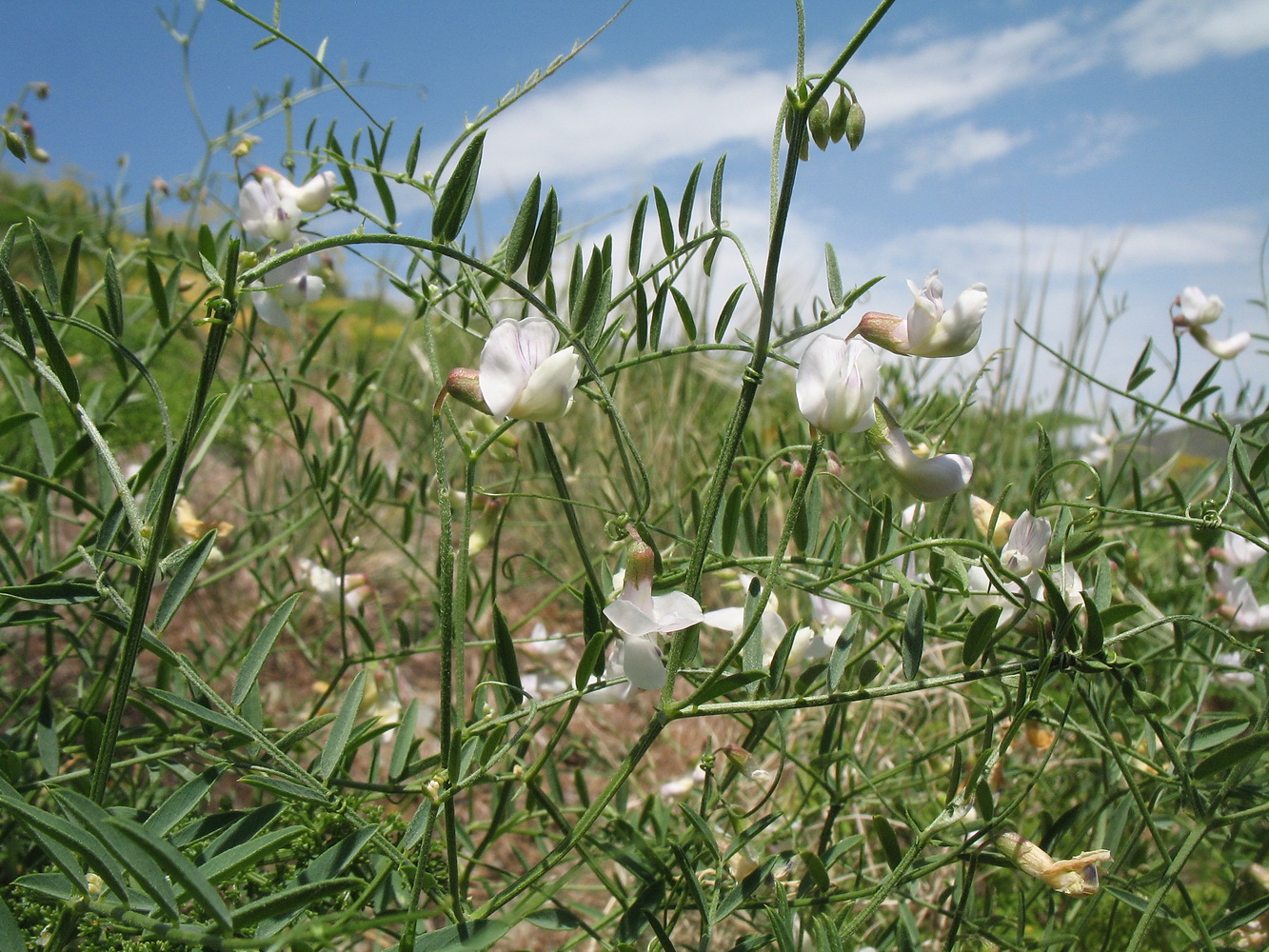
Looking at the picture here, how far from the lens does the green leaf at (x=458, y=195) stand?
0.57m

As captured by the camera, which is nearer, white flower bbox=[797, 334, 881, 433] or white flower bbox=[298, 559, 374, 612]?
white flower bbox=[797, 334, 881, 433]

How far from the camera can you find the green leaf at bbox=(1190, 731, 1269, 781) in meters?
0.60

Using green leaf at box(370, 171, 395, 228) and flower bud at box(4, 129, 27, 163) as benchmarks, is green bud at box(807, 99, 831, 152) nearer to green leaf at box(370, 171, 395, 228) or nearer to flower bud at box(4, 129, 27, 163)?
green leaf at box(370, 171, 395, 228)

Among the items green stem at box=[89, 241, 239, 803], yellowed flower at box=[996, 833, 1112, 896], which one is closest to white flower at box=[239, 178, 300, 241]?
green stem at box=[89, 241, 239, 803]

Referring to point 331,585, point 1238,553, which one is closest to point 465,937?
point 331,585

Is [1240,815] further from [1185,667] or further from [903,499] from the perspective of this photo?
[903,499]

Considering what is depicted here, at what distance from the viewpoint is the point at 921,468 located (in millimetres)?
583

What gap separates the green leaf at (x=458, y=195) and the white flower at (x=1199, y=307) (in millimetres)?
976

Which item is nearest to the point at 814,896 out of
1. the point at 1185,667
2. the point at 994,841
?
the point at 994,841

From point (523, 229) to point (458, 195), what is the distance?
0.06 meters

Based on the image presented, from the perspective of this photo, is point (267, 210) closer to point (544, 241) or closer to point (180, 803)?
point (544, 241)

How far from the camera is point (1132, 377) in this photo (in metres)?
0.96

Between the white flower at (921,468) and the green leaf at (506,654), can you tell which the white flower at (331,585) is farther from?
the white flower at (921,468)

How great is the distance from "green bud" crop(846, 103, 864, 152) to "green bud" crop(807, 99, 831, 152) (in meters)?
0.01
